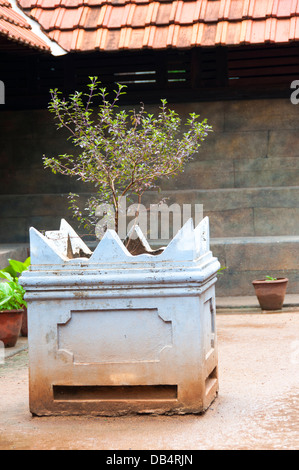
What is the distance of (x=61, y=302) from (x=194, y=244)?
37.1 inches

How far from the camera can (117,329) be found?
17.2 feet

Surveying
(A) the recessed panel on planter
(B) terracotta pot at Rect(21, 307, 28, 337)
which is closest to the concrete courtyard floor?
(A) the recessed panel on planter

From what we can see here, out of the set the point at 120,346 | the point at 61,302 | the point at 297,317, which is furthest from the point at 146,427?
the point at 297,317

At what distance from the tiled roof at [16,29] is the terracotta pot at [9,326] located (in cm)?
318

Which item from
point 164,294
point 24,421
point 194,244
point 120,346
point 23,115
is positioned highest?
point 23,115

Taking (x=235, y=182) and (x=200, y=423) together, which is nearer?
(x=200, y=423)

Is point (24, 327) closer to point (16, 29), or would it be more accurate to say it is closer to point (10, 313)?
point (10, 313)

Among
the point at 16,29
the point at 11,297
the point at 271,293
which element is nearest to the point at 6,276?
the point at 11,297

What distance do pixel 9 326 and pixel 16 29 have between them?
390 centimetres

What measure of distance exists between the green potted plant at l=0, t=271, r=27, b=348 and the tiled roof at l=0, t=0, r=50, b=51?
2891 mm

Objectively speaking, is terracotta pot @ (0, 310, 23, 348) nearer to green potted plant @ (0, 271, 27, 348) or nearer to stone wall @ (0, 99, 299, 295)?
green potted plant @ (0, 271, 27, 348)

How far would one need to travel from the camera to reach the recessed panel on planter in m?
5.19
